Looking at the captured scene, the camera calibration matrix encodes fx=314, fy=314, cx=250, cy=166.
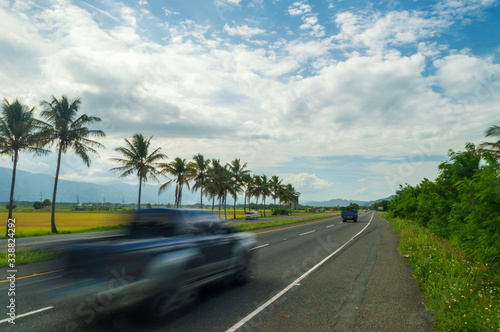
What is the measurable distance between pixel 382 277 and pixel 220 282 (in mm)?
4489

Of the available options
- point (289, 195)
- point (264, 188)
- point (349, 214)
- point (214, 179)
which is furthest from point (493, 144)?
point (289, 195)

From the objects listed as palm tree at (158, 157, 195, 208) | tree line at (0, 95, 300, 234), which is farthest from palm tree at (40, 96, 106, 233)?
palm tree at (158, 157, 195, 208)

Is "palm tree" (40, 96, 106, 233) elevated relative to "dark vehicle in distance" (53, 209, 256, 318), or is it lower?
elevated

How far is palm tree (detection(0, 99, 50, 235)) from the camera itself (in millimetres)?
25453

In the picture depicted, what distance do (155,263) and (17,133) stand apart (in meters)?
27.4

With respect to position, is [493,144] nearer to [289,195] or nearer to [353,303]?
[353,303]

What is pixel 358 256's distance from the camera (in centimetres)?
1224

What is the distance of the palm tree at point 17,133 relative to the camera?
25.5 m

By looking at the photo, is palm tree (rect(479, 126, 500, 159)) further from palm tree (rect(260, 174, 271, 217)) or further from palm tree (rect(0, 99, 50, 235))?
palm tree (rect(260, 174, 271, 217))

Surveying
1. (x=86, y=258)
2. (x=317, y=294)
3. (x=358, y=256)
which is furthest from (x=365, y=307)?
(x=358, y=256)

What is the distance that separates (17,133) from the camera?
2572cm

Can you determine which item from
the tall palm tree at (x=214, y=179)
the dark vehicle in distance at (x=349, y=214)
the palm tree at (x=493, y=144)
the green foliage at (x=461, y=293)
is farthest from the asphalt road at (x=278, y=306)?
the tall palm tree at (x=214, y=179)

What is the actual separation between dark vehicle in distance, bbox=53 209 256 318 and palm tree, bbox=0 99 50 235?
81.6 feet

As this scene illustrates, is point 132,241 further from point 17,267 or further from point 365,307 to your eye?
point 17,267
